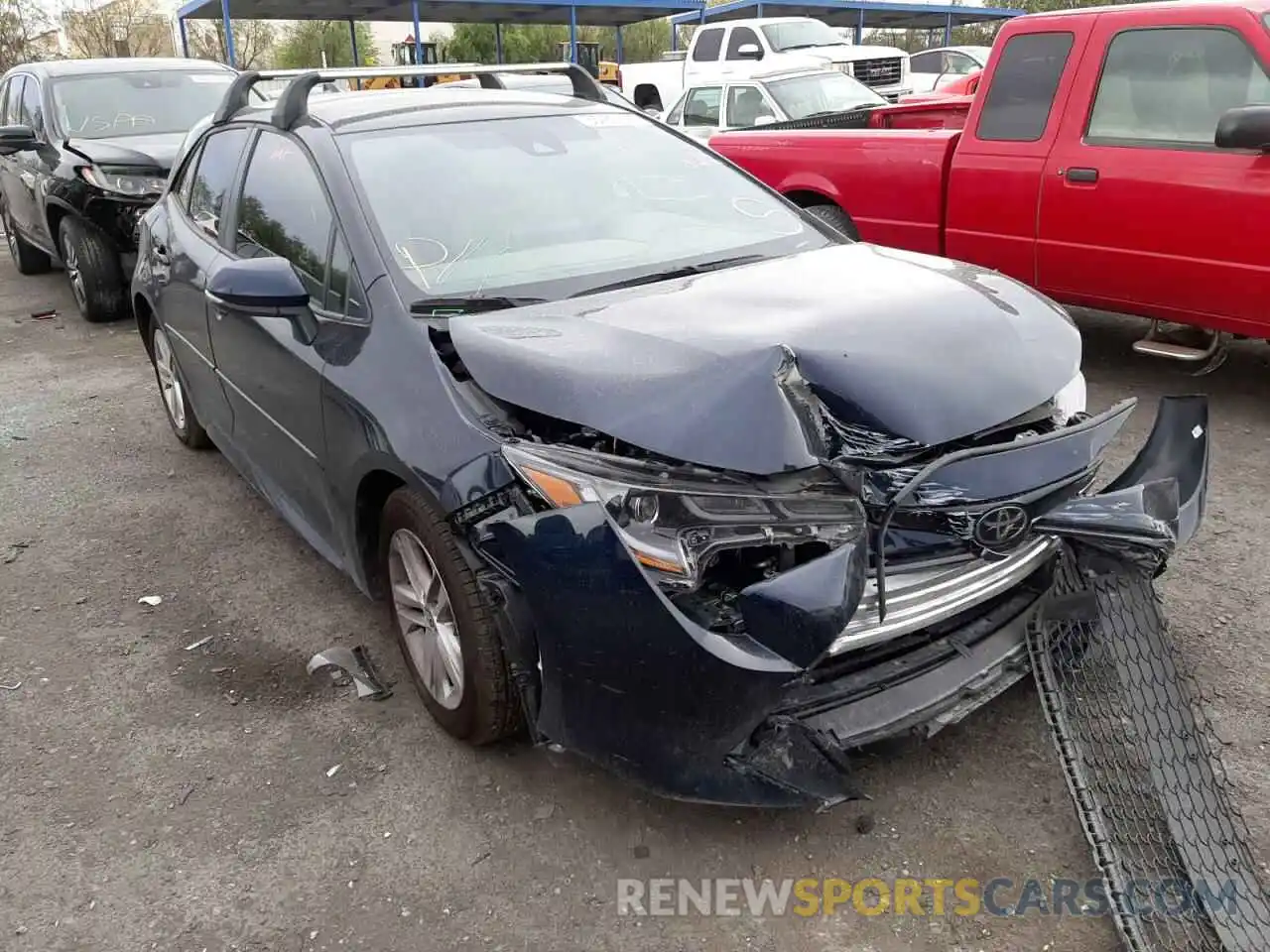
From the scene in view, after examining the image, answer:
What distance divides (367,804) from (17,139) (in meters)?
7.30

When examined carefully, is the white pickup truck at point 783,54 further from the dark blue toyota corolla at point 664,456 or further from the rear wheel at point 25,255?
the dark blue toyota corolla at point 664,456

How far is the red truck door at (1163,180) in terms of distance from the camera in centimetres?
474

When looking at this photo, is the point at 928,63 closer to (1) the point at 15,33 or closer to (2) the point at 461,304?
(2) the point at 461,304

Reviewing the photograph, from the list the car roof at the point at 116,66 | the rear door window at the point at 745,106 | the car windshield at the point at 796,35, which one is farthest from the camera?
the car windshield at the point at 796,35

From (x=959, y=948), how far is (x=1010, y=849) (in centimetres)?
36

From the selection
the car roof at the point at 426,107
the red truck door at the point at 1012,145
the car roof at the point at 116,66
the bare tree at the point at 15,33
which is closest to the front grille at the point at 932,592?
the car roof at the point at 426,107

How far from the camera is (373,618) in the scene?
12.0 feet

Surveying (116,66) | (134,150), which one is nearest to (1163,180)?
(134,150)

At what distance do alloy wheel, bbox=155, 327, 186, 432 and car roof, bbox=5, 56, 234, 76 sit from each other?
4.53 meters

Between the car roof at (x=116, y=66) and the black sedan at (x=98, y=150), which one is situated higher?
the car roof at (x=116, y=66)

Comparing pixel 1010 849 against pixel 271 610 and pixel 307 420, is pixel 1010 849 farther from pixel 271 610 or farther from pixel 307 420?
pixel 271 610

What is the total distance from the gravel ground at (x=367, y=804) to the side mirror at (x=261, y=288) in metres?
1.17

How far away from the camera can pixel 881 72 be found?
54.2 ft

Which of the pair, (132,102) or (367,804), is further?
(132,102)
